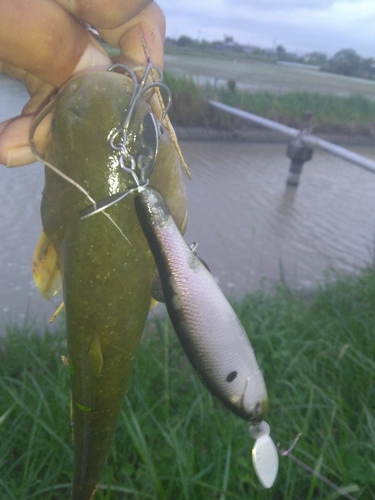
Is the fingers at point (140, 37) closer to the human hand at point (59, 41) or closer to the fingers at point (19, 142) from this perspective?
the human hand at point (59, 41)

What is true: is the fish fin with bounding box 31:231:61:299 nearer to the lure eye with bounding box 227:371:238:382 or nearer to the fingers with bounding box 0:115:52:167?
the fingers with bounding box 0:115:52:167

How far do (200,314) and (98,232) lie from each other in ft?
0.48

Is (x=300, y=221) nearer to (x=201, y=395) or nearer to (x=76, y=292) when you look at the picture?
(x=201, y=395)

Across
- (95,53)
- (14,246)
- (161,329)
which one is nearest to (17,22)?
(95,53)

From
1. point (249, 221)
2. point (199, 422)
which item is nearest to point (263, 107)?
point (249, 221)

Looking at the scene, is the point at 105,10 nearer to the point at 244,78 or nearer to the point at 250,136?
the point at 250,136

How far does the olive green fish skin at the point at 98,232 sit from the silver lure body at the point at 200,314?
46 mm

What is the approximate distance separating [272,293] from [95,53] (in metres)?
2.15

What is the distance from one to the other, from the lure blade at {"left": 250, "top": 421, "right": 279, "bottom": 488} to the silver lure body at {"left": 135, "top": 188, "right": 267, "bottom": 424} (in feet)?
0.17

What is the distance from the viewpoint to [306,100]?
6406 millimetres

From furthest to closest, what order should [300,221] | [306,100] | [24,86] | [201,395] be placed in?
[306,100] < [300,221] < [201,395] < [24,86]

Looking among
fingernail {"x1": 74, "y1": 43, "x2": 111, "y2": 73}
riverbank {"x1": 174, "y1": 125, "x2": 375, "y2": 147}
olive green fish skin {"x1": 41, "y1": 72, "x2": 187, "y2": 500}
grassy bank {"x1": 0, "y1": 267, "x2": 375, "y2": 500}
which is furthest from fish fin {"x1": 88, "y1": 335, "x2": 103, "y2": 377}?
riverbank {"x1": 174, "y1": 125, "x2": 375, "y2": 147}

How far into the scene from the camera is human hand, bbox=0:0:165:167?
20.0 inches

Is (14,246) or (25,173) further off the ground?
(25,173)
